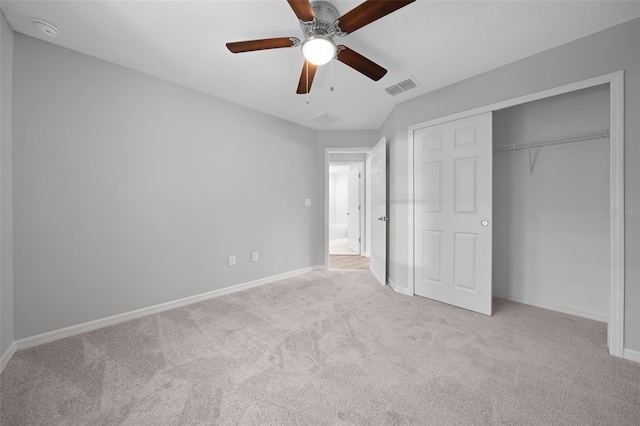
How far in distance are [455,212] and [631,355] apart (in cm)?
160

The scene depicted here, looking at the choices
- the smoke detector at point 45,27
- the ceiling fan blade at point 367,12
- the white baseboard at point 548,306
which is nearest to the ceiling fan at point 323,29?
the ceiling fan blade at point 367,12

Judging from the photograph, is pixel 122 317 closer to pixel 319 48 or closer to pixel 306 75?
pixel 306 75

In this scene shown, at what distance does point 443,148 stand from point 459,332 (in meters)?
1.89

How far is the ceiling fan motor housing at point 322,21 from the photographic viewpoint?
1623 millimetres

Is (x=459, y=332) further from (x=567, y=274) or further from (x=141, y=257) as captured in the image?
(x=141, y=257)

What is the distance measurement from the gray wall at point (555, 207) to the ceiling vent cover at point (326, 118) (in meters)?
2.03

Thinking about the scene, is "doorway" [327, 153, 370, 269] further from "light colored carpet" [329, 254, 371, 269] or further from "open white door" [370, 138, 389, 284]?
"open white door" [370, 138, 389, 284]

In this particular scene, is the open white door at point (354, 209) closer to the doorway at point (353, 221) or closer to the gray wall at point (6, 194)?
the doorway at point (353, 221)

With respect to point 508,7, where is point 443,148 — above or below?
below

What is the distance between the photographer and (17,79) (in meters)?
1.95

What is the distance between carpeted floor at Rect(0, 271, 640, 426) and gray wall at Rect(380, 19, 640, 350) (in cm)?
68

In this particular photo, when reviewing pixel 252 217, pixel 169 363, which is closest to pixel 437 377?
pixel 169 363

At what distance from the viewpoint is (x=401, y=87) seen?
9.32 feet

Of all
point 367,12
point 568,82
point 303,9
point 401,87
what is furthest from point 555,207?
point 303,9
